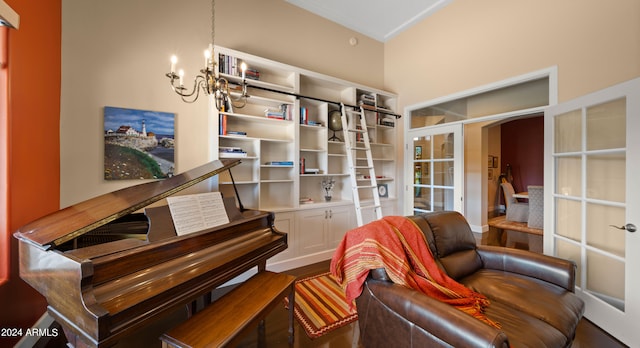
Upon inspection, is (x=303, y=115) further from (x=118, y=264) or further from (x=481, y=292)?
(x=481, y=292)

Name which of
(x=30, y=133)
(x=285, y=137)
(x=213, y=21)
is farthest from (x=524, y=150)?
(x=30, y=133)

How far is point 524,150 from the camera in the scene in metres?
7.02

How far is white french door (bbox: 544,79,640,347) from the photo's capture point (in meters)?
1.83

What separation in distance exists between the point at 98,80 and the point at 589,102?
4.58 m

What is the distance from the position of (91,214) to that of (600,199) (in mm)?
3769

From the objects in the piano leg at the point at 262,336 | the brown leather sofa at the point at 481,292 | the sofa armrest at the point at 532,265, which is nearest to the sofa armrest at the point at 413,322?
the brown leather sofa at the point at 481,292

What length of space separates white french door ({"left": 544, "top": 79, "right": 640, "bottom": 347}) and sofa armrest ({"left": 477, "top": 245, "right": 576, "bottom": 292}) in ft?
1.96

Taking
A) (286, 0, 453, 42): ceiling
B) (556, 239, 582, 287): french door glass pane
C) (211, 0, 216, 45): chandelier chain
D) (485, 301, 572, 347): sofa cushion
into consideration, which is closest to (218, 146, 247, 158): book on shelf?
(211, 0, 216, 45): chandelier chain

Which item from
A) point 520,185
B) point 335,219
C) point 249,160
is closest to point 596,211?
point 335,219

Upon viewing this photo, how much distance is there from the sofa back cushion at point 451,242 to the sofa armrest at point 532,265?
0.33 feet

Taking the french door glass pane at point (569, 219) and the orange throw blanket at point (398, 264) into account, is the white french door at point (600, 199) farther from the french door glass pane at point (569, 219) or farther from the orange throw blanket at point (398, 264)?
the orange throw blanket at point (398, 264)

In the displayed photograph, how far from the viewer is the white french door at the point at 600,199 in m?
1.83

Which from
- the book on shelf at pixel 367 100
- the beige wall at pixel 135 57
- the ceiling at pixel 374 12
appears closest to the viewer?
the beige wall at pixel 135 57

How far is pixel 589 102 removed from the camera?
2164mm
